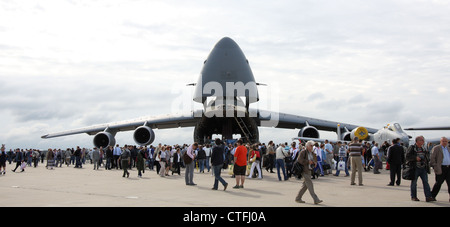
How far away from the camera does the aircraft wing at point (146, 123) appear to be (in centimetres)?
2534

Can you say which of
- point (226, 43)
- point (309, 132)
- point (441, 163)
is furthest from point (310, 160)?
point (309, 132)

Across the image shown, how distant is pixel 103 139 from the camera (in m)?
25.0

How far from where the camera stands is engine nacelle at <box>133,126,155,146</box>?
23.9m

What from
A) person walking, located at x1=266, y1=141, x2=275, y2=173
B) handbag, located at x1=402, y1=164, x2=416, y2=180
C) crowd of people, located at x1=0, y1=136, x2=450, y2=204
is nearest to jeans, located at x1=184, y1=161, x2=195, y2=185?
crowd of people, located at x1=0, y1=136, x2=450, y2=204

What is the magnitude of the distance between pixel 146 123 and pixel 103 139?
9.35 feet

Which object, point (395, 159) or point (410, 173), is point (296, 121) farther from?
point (410, 173)

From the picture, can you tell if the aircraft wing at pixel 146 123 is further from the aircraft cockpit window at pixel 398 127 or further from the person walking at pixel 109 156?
the aircraft cockpit window at pixel 398 127

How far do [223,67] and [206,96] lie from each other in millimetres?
1959

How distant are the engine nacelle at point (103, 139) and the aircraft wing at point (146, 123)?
1.43 meters

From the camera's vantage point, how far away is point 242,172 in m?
10.5

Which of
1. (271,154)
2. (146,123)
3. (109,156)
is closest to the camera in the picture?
(271,154)

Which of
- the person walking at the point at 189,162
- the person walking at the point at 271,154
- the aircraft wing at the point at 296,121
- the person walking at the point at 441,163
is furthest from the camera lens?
the aircraft wing at the point at 296,121

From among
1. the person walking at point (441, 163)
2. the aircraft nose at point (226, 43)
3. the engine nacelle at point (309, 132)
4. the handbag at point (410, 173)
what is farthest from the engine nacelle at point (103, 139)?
the person walking at point (441, 163)

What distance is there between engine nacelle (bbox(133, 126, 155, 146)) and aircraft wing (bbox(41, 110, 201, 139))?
1262 mm
